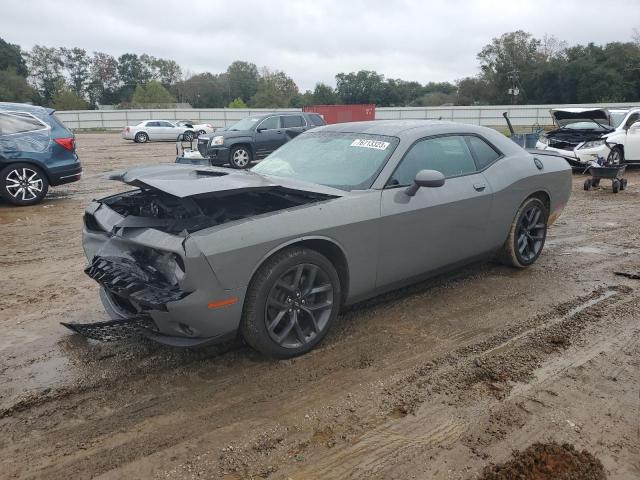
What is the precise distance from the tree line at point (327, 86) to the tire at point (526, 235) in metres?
59.3

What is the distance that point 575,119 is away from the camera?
13.9 meters

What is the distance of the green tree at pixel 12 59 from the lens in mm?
84750

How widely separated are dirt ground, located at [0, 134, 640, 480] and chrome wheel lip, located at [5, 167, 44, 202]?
202 inches

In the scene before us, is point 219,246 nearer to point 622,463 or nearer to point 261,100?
point 622,463

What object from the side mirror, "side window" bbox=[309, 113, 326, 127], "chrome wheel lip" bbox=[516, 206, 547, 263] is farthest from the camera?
"side window" bbox=[309, 113, 326, 127]

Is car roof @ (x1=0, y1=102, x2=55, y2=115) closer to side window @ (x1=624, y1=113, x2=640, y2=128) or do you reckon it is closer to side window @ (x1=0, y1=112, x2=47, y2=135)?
side window @ (x1=0, y1=112, x2=47, y2=135)

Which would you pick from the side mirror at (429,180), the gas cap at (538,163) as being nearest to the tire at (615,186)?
the gas cap at (538,163)

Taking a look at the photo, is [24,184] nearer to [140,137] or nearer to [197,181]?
[197,181]

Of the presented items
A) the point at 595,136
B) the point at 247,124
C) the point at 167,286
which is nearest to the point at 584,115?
the point at 595,136

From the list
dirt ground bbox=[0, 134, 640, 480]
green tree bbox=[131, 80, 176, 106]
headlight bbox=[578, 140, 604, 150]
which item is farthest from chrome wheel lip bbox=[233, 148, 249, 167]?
green tree bbox=[131, 80, 176, 106]

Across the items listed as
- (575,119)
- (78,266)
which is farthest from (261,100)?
(78,266)

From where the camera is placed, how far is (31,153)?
921 centimetres

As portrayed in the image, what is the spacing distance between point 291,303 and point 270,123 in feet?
43.9

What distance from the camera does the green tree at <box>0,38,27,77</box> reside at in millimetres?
84750
